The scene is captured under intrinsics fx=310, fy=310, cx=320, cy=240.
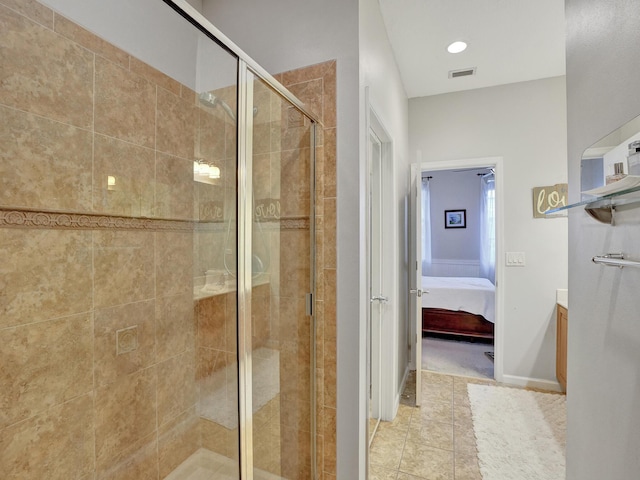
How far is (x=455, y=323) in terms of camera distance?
Answer: 414 cm

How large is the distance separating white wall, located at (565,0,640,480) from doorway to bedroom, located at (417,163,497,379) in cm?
188

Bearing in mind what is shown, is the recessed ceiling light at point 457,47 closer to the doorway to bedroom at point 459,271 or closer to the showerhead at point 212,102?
the doorway to bedroom at point 459,271

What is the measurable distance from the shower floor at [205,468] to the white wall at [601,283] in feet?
4.24

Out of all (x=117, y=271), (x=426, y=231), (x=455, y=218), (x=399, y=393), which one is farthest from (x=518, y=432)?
(x=455, y=218)

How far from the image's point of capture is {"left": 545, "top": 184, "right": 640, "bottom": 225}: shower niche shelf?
90 centimetres

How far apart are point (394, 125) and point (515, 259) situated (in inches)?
71.1

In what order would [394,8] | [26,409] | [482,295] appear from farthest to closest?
[482,295], [394,8], [26,409]

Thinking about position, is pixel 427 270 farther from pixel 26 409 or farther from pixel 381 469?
pixel 26 409

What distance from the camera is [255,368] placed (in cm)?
129

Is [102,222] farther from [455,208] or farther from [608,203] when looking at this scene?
[455,208]

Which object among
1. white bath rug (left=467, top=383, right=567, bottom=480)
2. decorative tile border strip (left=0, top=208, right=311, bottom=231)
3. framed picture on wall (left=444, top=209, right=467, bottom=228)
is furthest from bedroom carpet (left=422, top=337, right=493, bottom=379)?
framed picture on wall (left=444, top=209, right=467, bottom=228)

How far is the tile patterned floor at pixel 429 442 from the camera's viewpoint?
1896mm

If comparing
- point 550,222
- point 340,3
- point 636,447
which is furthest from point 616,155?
point 550,222

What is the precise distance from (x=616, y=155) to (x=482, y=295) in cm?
336
